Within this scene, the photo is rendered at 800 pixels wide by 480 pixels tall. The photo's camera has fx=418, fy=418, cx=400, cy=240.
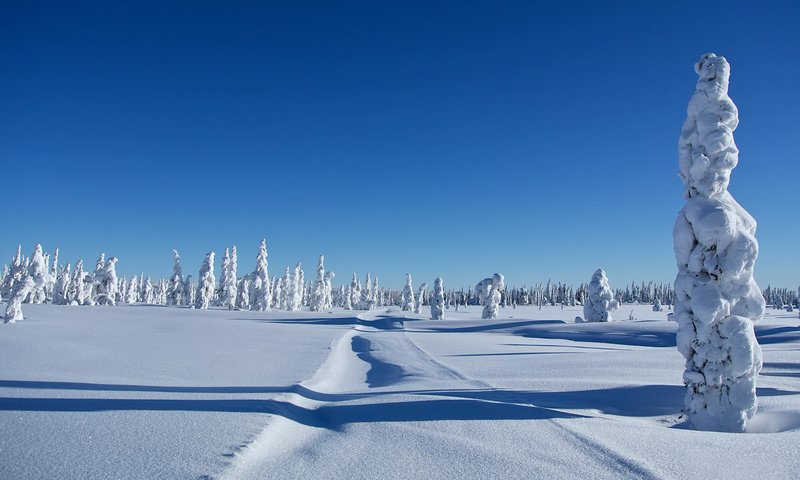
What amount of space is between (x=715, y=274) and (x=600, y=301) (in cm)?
2943

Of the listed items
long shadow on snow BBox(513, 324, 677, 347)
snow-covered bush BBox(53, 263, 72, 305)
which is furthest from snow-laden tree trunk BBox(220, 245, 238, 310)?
long shadow on snow BBox(513, 324, 677, 347)

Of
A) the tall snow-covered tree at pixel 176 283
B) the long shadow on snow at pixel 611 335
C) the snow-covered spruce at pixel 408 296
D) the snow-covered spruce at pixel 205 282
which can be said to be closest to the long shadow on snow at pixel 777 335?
the long shadow on snow at pixel 611 335

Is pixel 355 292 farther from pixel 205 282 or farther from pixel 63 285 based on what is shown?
pixel 63 285

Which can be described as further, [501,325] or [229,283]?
[229,283]

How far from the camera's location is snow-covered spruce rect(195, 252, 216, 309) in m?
53.8

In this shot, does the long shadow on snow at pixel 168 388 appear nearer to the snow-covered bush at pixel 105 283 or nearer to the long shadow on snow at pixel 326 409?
the long shadow on snow at pixel 326 409

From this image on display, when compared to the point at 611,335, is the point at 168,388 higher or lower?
higher

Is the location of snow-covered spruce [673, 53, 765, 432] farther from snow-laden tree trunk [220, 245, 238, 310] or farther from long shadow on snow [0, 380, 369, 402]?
snow-laden tree trunk [220, 245, 238, 310]

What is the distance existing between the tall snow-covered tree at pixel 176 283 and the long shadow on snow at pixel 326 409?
64.1m

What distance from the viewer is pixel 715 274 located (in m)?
6.05

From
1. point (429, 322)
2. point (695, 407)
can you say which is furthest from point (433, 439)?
point (429, 322)

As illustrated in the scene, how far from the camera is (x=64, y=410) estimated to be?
16.3 feet

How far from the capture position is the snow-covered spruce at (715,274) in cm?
580

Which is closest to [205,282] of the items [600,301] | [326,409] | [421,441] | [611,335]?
[600,301]
